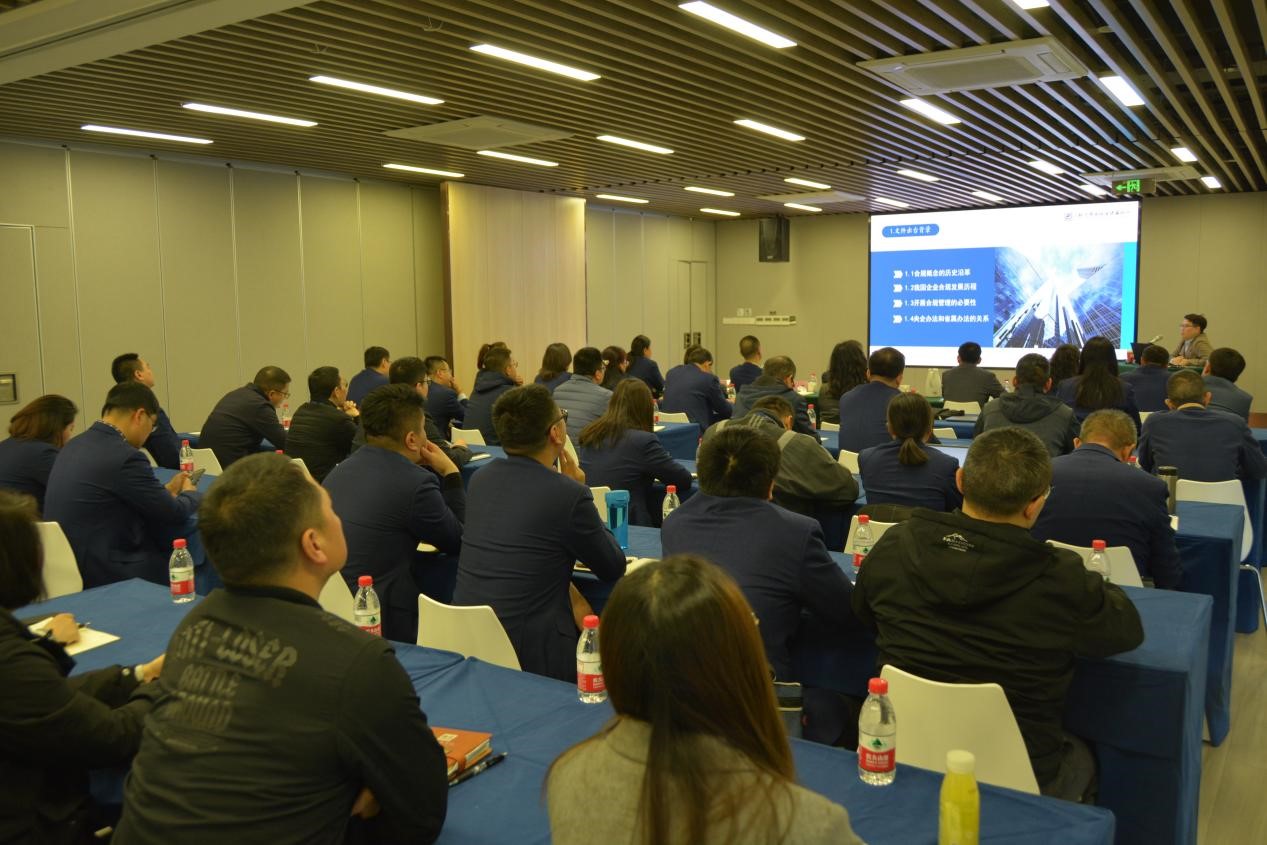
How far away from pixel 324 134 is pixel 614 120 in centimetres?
258

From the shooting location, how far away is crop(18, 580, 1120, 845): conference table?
183cm

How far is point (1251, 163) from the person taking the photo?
1043 cm

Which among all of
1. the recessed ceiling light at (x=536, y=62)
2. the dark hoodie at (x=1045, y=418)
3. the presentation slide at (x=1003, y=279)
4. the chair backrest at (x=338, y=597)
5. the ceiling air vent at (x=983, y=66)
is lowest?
the chair backrest at (x=338, y=597)

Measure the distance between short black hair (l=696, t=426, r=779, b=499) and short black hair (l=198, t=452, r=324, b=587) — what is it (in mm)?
1386

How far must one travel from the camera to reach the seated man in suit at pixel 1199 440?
17.9 feet

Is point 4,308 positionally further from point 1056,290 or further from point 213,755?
point 1056,290

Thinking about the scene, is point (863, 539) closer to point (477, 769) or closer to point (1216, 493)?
point (477, 769)

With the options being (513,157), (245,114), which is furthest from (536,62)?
(513,157)

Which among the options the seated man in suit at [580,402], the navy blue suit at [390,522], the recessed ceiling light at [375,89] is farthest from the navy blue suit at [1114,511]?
the recessed ceiling light at [375,89]

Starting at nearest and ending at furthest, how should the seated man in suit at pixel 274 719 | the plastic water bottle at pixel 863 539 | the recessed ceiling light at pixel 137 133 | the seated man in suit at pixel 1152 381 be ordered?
the seated man in suit at pixel 274 719 < the plastic water bottle at pixel 863 539 < the recessed ceiling light at pixel 137 133 < the seated man in suit at pixel 1152 381

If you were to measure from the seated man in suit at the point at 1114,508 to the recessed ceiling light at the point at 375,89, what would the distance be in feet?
16.0

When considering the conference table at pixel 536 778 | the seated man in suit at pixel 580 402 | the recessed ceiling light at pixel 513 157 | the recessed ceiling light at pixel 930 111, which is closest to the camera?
the conference table at pixel 536 778

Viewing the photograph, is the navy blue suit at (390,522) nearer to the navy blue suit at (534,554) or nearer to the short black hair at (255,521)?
the navy blue suit at (534,554)

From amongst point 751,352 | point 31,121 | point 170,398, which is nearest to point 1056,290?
point 751,352
